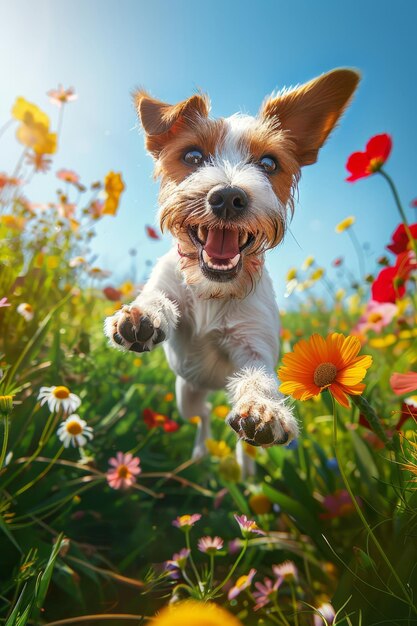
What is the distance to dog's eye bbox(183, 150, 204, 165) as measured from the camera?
4.45 feet

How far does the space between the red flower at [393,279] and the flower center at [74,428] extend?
3.59 feet

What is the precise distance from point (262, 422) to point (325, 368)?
18 cm

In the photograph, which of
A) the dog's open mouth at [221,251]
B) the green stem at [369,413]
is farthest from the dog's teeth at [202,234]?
the green stem at [369,413]

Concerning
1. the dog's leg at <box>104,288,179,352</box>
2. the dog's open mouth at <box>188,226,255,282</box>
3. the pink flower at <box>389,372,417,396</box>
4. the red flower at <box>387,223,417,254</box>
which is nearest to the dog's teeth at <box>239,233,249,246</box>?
the dog's open mouth at <box>188,226,255,282</box>

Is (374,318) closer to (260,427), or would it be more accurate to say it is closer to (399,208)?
(399,208)

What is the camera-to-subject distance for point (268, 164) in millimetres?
1361

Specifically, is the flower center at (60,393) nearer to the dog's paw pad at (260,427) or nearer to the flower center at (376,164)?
the dog's paw pad at (260,427)

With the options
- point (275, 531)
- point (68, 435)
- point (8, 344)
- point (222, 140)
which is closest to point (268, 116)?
point (222, 140)

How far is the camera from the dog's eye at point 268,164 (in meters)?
1.36

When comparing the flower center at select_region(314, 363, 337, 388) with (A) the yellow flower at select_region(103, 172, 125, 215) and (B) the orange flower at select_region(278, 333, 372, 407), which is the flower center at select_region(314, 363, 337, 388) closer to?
(B) the orange flower at select_region(278, 333, 372, 407)

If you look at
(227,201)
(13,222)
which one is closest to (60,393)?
(227,201)

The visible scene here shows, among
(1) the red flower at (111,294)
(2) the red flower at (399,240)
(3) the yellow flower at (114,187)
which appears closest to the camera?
(2) the red flower at (399,240)

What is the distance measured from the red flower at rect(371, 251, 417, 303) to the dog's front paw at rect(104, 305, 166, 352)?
2.89 feet

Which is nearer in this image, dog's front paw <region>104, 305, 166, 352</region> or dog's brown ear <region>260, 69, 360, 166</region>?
dog's front paw <region>104, 305, 166, 352</region>
